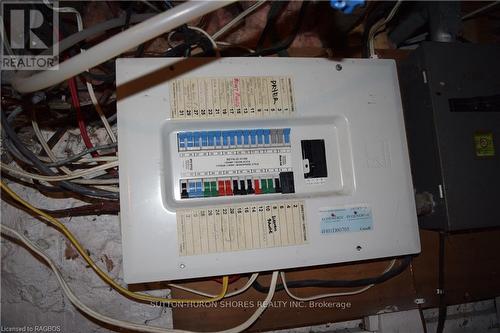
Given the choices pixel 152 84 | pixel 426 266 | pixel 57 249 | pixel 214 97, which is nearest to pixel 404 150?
pixel 426 266

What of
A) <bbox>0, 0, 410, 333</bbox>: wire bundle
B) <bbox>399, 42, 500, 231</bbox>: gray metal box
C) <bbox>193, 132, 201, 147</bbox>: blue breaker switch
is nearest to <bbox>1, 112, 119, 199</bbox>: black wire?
<bbox>0, 0, 410, 333</bbox>: wire bundle

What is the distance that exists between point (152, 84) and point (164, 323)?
64 centimetres

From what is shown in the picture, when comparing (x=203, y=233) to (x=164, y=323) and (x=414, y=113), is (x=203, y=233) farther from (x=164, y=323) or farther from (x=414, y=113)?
(x=414, y=113)

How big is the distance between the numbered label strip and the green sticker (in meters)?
0.46

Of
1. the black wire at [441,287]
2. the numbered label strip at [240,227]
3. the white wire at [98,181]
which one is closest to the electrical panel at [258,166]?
the numbered label strip at [240,227]

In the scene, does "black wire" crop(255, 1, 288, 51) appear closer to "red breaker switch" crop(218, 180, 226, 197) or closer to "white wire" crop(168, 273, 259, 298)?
"red breaker switch" crop(218, 180, 226, 197)

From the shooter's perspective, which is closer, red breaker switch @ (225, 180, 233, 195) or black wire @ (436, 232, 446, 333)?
red breaker switch @ (225, 180, 233, 195)

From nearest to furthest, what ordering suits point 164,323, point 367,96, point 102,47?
point 102,47 < point 367,96 < point 164,323

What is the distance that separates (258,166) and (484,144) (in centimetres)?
55

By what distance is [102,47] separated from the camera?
1.92ft

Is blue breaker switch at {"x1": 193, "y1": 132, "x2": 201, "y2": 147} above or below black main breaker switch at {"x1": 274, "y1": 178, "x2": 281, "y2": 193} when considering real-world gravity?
above

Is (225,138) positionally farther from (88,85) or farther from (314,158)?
(88,85)

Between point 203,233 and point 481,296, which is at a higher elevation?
point 203,233

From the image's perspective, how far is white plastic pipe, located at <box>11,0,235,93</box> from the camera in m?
0.57
